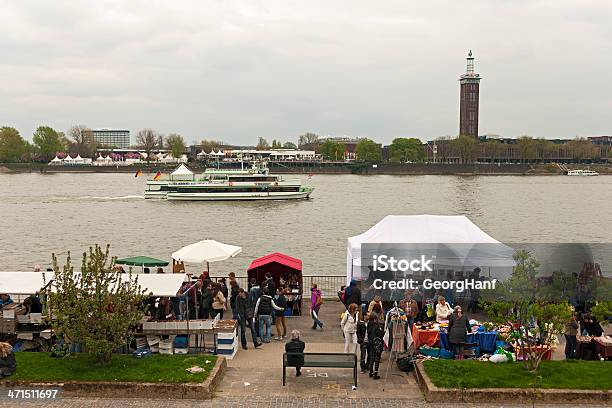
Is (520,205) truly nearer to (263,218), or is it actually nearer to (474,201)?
(474,201)

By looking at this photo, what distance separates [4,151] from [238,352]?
18264 cm

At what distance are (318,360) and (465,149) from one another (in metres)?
176

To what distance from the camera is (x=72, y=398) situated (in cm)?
927

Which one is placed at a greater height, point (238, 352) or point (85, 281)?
point (85, 281)

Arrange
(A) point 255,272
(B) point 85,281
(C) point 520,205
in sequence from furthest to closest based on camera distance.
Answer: (C) point 520,205, (A) point 255,272, (B) point 85,281

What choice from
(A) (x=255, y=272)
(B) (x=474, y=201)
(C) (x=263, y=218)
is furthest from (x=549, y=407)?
(B) (x=474, y=201)

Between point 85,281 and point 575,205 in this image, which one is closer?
point 85,281

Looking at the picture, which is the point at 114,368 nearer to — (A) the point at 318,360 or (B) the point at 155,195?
(A) the point at 318,360

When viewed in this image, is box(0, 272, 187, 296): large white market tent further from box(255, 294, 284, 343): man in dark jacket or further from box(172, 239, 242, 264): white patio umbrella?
box(172, 239, 242, 264): white patio umbrella

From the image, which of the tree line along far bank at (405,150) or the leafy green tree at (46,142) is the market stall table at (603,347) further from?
the leafy green tree at (46,142)

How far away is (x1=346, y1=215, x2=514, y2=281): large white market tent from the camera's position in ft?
44.8

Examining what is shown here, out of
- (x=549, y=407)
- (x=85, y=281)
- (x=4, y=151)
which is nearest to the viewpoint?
(x=549, y=407)

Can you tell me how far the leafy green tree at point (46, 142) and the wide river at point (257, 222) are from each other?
109m

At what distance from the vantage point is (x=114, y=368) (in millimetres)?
10031
